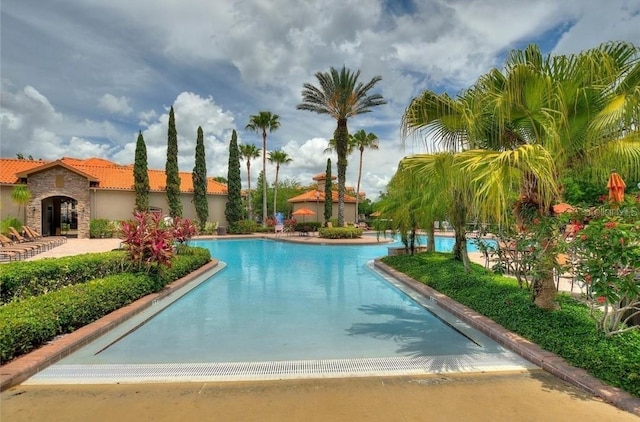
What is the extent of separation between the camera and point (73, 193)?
26.0 m

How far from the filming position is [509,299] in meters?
6.45

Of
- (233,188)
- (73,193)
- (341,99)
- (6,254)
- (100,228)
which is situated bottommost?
(6,254)

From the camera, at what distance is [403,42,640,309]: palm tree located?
451cm

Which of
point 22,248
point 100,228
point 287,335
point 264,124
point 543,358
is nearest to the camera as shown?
point 543,358

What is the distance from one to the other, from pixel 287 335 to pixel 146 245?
4.36 m

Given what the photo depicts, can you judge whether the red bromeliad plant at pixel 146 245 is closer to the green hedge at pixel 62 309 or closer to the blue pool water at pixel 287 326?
the green hedge at pixel 62 309

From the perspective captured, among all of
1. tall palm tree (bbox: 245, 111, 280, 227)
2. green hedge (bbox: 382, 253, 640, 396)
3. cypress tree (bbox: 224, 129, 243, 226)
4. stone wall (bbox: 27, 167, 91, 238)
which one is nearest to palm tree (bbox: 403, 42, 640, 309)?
green hedge (bbox: 382, 253, 640, 396)

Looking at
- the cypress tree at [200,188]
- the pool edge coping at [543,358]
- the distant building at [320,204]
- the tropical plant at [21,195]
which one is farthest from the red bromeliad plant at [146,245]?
the distant building at [320,204]

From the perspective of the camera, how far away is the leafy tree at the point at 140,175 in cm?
2786

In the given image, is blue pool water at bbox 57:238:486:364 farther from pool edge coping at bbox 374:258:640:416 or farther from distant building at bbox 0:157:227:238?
distant building at bbox 0:157:227:238

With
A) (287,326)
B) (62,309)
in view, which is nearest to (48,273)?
(62,309)

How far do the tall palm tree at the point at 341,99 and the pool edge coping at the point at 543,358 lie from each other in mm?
18964

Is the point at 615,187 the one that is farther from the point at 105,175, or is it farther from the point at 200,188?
the point at 105,175

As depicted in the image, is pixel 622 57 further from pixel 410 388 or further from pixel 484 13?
pixel 410 388
